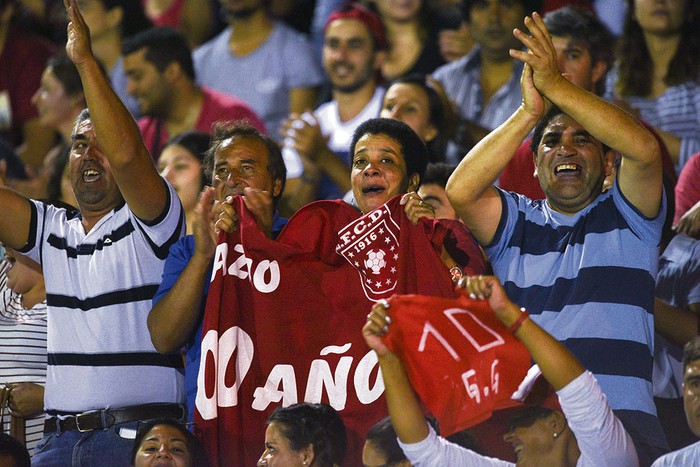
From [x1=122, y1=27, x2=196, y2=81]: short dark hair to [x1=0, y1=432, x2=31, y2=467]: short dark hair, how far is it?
11.2 ft

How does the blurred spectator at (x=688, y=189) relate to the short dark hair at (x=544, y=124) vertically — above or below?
below

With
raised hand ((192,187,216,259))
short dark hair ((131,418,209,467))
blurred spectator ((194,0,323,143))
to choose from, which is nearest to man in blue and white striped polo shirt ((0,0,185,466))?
short dark hair ((131,418,209,467))

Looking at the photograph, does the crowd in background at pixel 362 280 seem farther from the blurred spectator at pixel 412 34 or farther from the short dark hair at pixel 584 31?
the blurred spectator at pixel 412 34

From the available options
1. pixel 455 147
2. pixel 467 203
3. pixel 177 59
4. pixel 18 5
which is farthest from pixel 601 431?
pixel 18 5

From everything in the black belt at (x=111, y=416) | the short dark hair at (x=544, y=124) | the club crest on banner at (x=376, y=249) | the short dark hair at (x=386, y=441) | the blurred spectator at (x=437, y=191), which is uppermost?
the short dark hair at (x=544, y=124)

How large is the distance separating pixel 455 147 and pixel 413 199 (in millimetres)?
2270

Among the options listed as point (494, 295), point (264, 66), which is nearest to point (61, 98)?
point (264, 66)

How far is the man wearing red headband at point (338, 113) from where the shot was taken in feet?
21.3

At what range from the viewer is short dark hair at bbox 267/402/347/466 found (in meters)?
4.23

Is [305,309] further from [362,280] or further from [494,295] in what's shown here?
[494,295]

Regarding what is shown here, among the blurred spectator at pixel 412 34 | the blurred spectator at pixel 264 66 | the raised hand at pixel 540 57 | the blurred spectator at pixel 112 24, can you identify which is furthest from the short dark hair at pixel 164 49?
the raised hand at pixel 540 57

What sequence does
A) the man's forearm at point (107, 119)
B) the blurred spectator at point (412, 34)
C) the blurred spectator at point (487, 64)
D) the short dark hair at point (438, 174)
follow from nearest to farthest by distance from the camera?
1. the man's forearm at point (107, 119)
2. the short dark hair at point (438, 174)
3. the blurred spectator at point (487, 64)
4. the blurred spectator at point (412, 34)

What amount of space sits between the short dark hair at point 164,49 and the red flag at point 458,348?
12.9ft

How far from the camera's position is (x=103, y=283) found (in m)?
4.71
